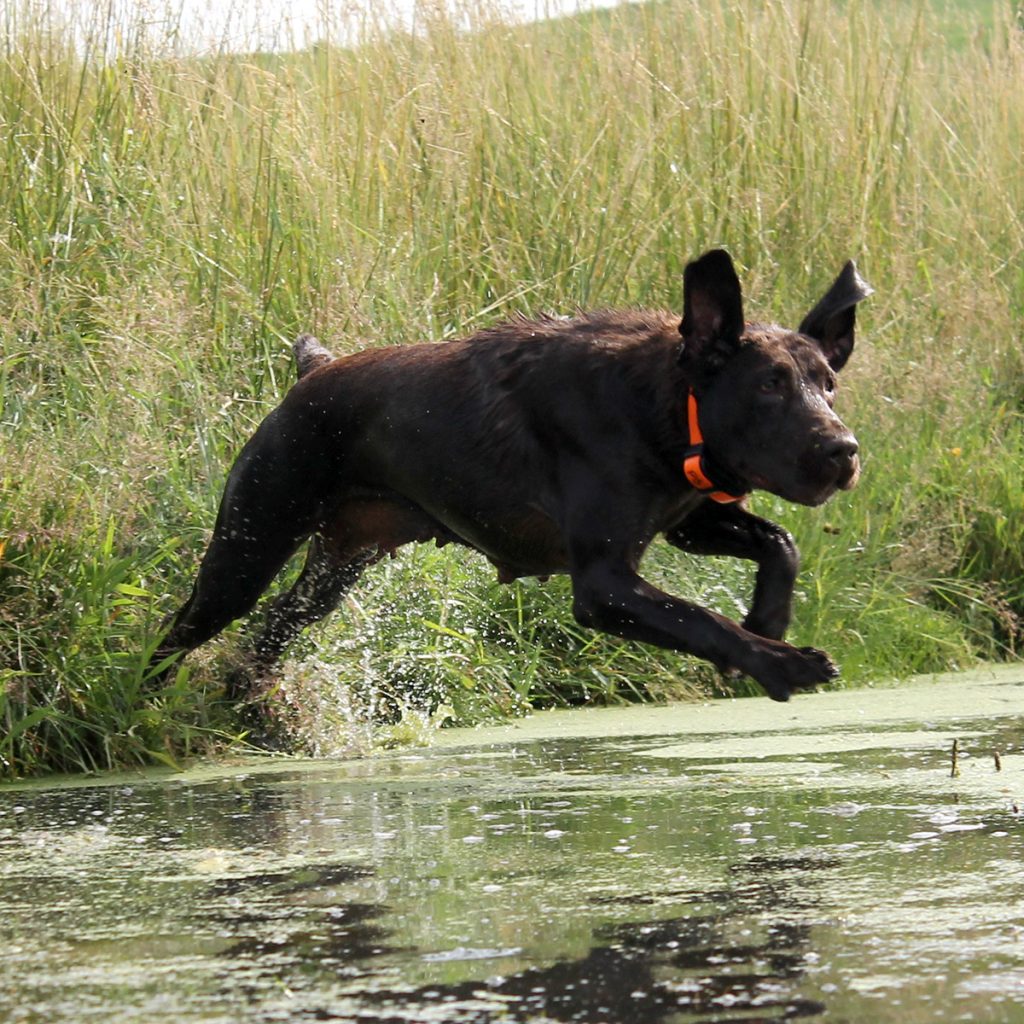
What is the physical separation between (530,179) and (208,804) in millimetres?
4249

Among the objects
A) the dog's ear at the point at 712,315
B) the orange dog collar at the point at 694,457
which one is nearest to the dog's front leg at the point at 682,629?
the orange dog collar at the point at 694,457

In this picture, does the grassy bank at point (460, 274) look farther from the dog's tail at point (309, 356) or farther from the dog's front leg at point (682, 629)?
the dog's front leg at point (682, 629)

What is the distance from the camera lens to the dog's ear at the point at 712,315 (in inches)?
199

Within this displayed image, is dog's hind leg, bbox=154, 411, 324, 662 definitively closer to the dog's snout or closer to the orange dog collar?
the orange dog collar

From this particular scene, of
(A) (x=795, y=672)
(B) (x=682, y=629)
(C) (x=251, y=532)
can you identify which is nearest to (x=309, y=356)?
(C) (x=251, y=532)

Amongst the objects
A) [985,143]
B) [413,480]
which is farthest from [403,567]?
[985,143]

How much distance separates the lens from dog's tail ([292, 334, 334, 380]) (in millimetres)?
6207

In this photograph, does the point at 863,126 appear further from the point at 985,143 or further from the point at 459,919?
the point at 459,919

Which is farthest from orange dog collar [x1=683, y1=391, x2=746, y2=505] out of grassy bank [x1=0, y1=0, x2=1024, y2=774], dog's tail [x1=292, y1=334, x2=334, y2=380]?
grassy bank [x1=0, y1=0, x2=1024, y2=774]

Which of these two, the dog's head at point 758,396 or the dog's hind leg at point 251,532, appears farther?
the dog's hind leg at point 251,532

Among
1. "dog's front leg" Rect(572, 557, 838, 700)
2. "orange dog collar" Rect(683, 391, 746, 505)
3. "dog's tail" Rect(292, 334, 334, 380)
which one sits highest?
"dog's tail" Rect(292, 334, 334, 380)

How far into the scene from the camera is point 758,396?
497 cm

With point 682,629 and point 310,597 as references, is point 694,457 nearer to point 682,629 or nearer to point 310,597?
point 682,629

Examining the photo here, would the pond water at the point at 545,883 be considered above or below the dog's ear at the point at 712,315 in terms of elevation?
below
